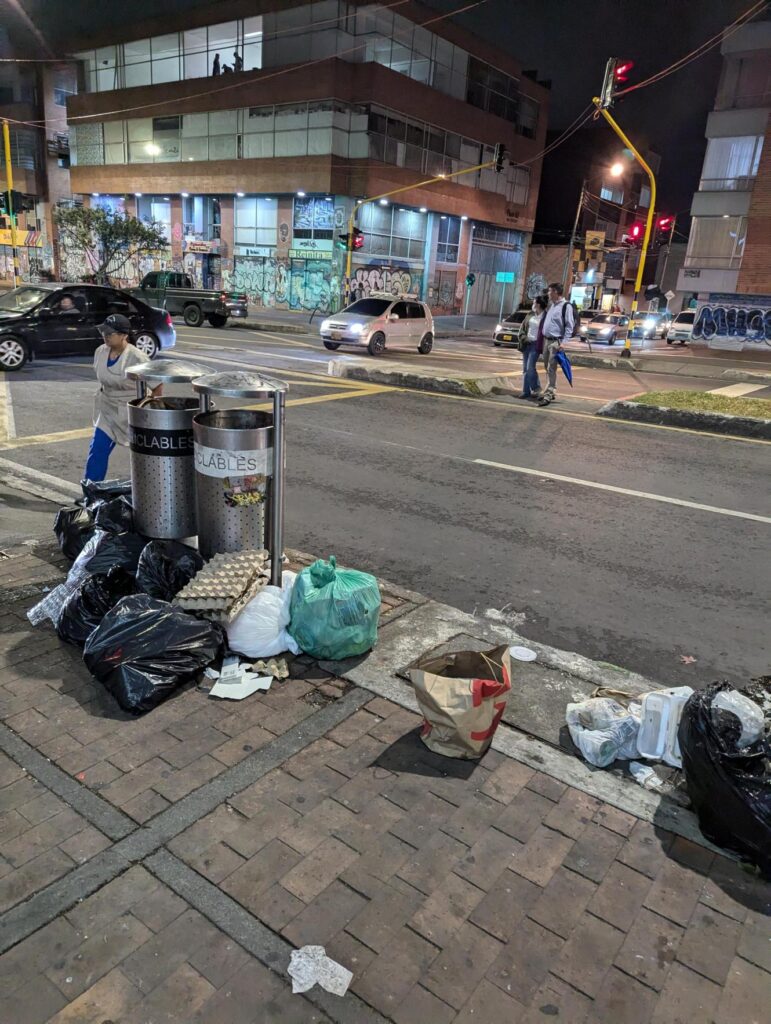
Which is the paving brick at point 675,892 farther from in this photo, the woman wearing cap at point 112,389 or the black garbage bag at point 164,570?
the woman wearing cap at point 112,389

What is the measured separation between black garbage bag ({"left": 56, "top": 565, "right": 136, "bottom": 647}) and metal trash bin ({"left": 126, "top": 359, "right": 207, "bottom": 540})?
0.64 m

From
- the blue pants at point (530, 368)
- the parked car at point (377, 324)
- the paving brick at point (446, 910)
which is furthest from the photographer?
the parked car at point (377, 324)

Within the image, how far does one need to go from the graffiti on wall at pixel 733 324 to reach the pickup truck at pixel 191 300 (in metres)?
23.5

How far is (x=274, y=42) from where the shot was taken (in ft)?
127

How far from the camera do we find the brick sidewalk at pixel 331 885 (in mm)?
2223

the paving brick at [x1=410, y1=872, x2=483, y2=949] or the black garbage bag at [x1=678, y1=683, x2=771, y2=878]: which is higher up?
the black garbage bag at [x1=678, y1=683, x2=771, y2=878]

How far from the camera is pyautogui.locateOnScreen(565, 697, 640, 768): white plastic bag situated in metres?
3.37

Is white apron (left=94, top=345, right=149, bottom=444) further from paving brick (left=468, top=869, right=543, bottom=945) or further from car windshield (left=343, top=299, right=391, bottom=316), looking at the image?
car windshield (left=343, top=299, right=391, bottom=316)

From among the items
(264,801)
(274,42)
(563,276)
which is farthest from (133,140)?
(264,801)

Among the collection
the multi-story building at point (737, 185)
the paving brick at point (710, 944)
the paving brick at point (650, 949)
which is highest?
the multi-story building at point (737, 185)

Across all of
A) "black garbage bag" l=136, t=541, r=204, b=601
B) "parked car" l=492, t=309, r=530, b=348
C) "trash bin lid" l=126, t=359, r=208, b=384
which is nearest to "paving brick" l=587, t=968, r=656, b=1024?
"black garbage bag" l=136, t=541, r=204, b=601

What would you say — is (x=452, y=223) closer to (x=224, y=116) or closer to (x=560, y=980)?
(x=224, y=116)

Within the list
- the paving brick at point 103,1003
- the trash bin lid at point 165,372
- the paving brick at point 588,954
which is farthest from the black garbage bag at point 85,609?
the paving brick at point 588,954

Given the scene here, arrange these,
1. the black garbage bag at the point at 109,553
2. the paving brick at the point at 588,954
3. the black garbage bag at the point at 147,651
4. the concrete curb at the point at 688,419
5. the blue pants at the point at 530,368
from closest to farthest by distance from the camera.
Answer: the paving brick at the point at 588,954, the black garbage bag at the point at 147,651, the black garbage bag at the point at 109,553, the concrete curb at the point at 688,419, the blue pants at the point at 530,368
